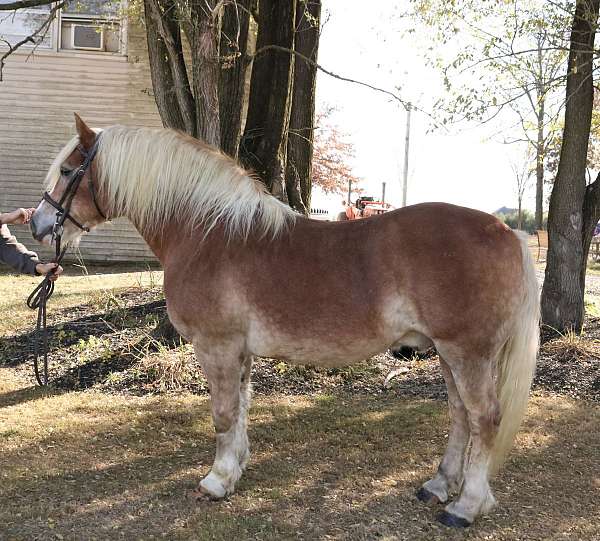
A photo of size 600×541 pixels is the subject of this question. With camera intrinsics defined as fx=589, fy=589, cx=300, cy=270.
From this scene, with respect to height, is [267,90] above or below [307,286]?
above

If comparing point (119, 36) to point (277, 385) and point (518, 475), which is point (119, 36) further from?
point (518, 475)

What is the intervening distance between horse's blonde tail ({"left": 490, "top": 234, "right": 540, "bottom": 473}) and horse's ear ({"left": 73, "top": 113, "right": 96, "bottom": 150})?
274 cm

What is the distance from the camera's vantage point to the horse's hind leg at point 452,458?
12.4ft

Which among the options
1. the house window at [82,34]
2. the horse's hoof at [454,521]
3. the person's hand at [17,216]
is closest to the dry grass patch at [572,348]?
the horse's hoof at [454,521]

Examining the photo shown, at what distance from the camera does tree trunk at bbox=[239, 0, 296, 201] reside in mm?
7266

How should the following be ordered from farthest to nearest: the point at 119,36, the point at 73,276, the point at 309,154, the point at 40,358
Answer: the point at 119,36 → the point at 73,276 → the point at 309,154 → the point at 40,358

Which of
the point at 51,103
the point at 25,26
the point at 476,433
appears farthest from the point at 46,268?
the point at 25,26

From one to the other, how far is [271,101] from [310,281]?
4.52 m

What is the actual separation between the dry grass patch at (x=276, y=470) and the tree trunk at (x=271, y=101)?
3.00 meters

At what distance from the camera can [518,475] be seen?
4195 millimetres

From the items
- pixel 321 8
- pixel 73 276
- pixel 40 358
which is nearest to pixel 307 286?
pixel 40 358

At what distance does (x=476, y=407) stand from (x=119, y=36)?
42.4 feet

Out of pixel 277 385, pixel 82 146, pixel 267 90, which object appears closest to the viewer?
pixel 82 146

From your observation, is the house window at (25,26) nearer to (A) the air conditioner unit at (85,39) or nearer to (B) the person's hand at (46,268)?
(A) the air conditioner unit at (85,39)
